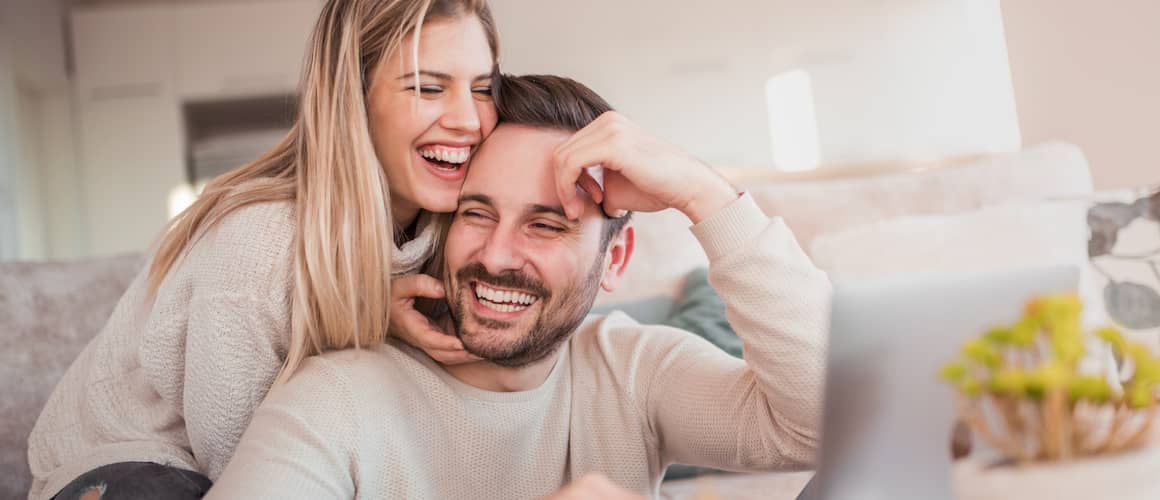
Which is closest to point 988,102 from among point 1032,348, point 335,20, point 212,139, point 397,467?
point 212,139

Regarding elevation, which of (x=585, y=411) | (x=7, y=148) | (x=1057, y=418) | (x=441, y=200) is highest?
(x=7, y=148)

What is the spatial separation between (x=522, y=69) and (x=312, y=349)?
4329 millimetres

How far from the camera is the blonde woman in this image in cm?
138

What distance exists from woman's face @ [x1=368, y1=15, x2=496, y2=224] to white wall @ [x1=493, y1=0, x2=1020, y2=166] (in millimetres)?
3915

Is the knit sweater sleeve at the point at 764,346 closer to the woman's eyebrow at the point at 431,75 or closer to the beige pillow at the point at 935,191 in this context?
the woman's eyebrow at the point at 431,75

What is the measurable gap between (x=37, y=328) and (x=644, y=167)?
4.94ft

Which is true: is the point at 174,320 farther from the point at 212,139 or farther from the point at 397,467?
the point at 212,139

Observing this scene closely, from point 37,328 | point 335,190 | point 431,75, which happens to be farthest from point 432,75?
point 37,328

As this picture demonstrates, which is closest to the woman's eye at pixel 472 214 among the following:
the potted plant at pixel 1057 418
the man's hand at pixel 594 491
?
the man's hand at pixel 594 491

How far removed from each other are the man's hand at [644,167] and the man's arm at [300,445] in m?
0.38

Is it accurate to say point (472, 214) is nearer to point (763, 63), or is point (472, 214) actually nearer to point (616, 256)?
point (616, 256)

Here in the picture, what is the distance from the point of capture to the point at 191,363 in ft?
4.58

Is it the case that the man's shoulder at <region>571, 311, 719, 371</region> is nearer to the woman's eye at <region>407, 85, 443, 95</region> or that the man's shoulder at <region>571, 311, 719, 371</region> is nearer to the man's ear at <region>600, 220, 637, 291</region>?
the man's ear at <region>600, 220, 637, 291</region>

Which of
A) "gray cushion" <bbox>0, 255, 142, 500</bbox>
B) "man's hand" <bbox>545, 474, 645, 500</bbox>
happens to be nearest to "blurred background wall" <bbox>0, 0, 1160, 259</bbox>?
"gray cushion" <bbox>0, 255, 142, 500</bbox>
